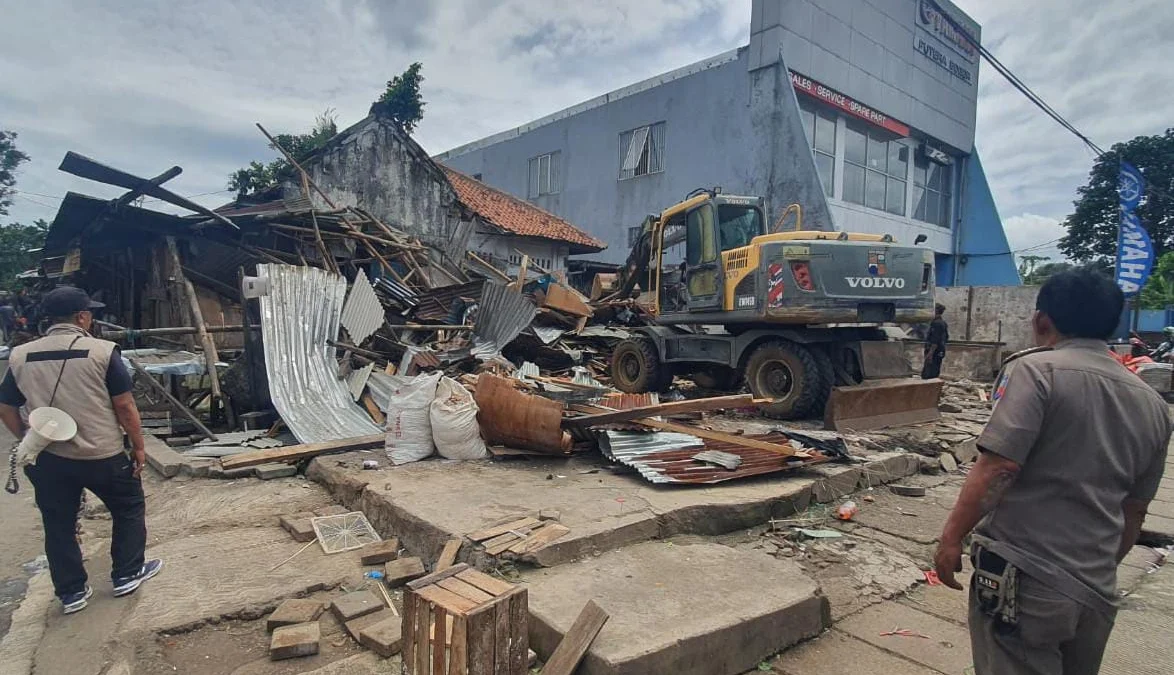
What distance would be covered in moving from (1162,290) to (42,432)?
30.6 metres

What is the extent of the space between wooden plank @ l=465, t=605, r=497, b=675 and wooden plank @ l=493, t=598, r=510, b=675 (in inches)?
0.6

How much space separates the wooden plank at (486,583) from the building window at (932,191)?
2192 centimetres

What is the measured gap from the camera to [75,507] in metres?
3.29

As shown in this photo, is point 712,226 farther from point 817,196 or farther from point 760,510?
point 817,196

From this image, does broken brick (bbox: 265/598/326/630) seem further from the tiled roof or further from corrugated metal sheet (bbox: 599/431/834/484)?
the tiled roof

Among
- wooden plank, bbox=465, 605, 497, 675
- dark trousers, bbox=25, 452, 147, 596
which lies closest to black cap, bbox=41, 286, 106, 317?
dark trousers, bbox=25, 452, 147, 596

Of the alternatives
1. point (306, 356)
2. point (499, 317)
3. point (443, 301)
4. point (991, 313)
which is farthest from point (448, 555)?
point (991, 313)

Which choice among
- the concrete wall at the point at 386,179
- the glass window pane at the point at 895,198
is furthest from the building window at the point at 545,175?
the glass window pane at the point at 895,198

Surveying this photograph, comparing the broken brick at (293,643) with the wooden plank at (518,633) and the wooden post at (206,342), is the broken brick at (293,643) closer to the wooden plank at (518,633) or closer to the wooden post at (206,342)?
the wooden plank at (518,633)

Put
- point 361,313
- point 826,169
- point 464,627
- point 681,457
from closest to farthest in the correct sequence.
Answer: point 464,627 < point 681,457 < point 361,313 < point 826,169

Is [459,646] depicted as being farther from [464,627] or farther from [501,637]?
[501,637]

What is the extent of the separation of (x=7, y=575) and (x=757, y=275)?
6940 mm

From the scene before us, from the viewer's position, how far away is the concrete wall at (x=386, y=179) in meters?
13.0

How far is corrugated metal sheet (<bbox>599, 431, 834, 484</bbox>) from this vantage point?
4555mm
